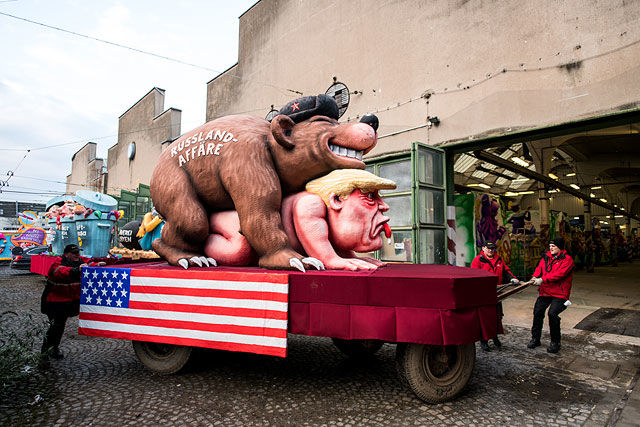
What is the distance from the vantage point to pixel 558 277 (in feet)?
14.9

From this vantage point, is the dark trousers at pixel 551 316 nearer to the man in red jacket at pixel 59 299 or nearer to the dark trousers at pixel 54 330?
the man in red jacket at pixel 59 299

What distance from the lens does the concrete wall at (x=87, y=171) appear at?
23531mm

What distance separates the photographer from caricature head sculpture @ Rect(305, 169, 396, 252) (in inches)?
133

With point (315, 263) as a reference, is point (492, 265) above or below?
below

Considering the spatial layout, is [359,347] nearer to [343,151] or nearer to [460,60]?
[343,151]

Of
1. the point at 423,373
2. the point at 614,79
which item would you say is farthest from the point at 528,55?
the point at 423,373

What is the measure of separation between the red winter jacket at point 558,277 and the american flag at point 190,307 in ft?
11.5

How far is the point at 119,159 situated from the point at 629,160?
2269 centimetres

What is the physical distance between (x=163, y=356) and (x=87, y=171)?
88.2 ft

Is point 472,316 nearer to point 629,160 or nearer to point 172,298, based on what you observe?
point 172,298

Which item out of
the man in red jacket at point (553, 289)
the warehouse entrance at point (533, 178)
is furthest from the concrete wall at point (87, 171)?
the man in red jacket at point (553, 289)

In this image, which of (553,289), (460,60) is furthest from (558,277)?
(460,60)

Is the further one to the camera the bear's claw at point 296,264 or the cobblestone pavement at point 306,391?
the bear's claw at point 296,264

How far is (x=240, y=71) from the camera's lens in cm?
1154
